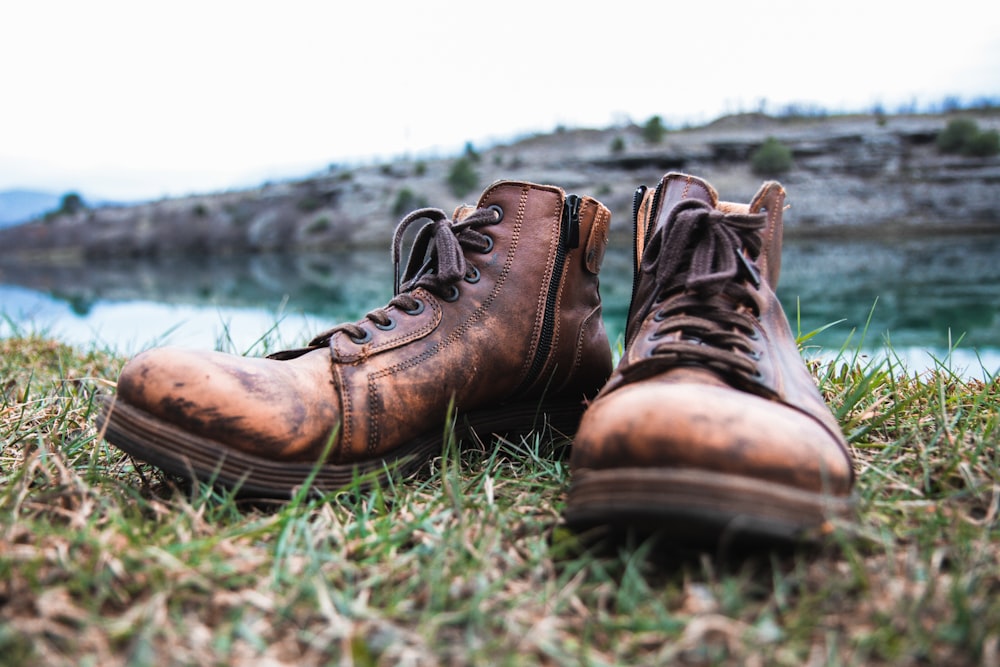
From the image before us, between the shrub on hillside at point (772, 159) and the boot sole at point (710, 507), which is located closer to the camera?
the boot sole at point (710, 507)

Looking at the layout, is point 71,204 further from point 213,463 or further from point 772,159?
point 213,463

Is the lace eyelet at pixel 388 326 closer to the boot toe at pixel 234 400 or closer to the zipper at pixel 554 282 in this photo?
the boot toe at pixel 234 400

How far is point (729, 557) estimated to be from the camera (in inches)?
41.2

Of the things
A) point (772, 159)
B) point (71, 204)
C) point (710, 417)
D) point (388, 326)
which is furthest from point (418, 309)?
point (71, 204)

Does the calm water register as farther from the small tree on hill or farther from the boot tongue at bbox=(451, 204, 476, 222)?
the small tree on hill

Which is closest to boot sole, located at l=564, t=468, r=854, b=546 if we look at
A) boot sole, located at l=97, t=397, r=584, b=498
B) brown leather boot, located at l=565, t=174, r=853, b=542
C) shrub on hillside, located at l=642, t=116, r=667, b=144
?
brown leather boot, located at l=565, t=174, r=853, b=542

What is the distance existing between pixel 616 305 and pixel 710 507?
23.0 ft

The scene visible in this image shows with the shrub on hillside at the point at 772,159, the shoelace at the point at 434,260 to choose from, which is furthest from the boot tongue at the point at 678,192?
the shrub on hillside at the point at 772,159

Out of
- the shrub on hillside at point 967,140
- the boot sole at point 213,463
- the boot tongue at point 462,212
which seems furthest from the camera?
the shrub on hillside at point 967,140

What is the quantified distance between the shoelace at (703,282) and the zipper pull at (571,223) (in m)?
0.21

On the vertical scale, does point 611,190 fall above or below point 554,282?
above

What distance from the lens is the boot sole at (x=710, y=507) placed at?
38.3 inches

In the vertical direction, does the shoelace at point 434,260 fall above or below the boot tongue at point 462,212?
below

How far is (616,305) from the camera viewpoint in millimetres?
7891
